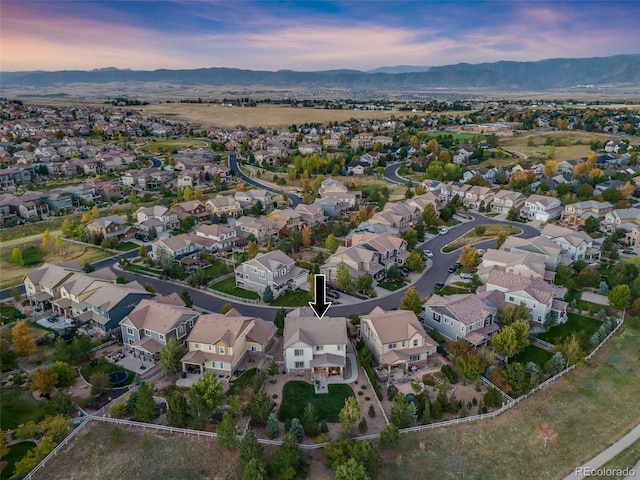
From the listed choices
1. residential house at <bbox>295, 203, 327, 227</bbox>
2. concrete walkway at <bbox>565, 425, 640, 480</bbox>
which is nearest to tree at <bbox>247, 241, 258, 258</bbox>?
residential house at <bbox>295, 203, 327, 227</bbox>

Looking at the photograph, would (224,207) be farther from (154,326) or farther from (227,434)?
(227,434)

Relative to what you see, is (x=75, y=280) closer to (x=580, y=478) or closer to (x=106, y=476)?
(x=106, y=476)

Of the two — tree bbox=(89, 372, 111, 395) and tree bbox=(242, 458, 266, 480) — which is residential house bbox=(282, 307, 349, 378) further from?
tree bbox=(89, 372, 111, 395)

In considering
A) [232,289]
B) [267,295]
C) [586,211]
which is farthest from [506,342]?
[586,211]

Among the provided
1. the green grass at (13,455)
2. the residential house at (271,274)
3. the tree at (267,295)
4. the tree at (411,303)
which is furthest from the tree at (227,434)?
the residential house at (271,274)

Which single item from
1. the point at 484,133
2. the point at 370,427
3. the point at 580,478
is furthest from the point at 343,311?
the point at 484,133
